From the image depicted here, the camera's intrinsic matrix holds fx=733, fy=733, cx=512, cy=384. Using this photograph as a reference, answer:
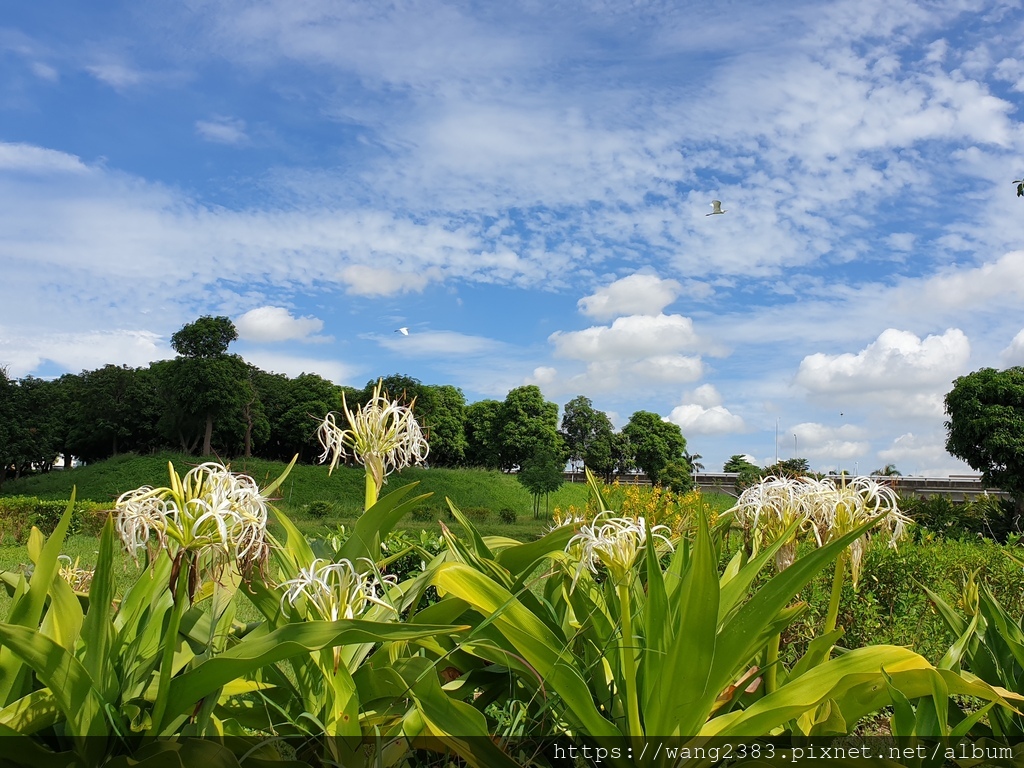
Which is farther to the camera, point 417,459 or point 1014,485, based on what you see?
point 1014,485

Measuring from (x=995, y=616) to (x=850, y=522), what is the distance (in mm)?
834

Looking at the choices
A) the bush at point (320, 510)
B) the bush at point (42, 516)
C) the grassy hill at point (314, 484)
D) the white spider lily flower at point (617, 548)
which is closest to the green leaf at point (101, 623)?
the white spider lily flower at point (617, 548)

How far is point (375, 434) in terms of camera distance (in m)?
2.38

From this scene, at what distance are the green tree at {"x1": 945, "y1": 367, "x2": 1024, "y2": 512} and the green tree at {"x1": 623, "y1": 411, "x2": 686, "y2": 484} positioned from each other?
3061 centimetres

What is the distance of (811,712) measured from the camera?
201 cm

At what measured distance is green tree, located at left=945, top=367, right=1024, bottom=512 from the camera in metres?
19.8

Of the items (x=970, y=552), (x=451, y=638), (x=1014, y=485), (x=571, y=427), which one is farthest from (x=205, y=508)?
(x=571, y=427)

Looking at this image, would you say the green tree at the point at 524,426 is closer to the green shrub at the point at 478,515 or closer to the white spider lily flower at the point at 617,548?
the green shrub at the point at 478,515

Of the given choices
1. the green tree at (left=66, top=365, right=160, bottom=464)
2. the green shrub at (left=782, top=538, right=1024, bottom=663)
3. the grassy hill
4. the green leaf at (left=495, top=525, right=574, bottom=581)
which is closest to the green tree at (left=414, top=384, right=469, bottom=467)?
the grassy hill

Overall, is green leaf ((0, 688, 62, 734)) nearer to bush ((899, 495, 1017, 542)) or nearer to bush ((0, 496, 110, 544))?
bush ((899, 495, 1017, 542))

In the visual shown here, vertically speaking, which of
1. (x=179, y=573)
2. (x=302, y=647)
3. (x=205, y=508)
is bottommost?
(x=302, y=647)

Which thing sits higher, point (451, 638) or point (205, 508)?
point (205, 508)

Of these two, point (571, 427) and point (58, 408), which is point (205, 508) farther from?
point (571, 427)

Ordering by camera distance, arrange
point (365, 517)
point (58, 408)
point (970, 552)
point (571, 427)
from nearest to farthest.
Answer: point (365, 517) < point (970, 552) < point (58, 408) < point (571, 427)
